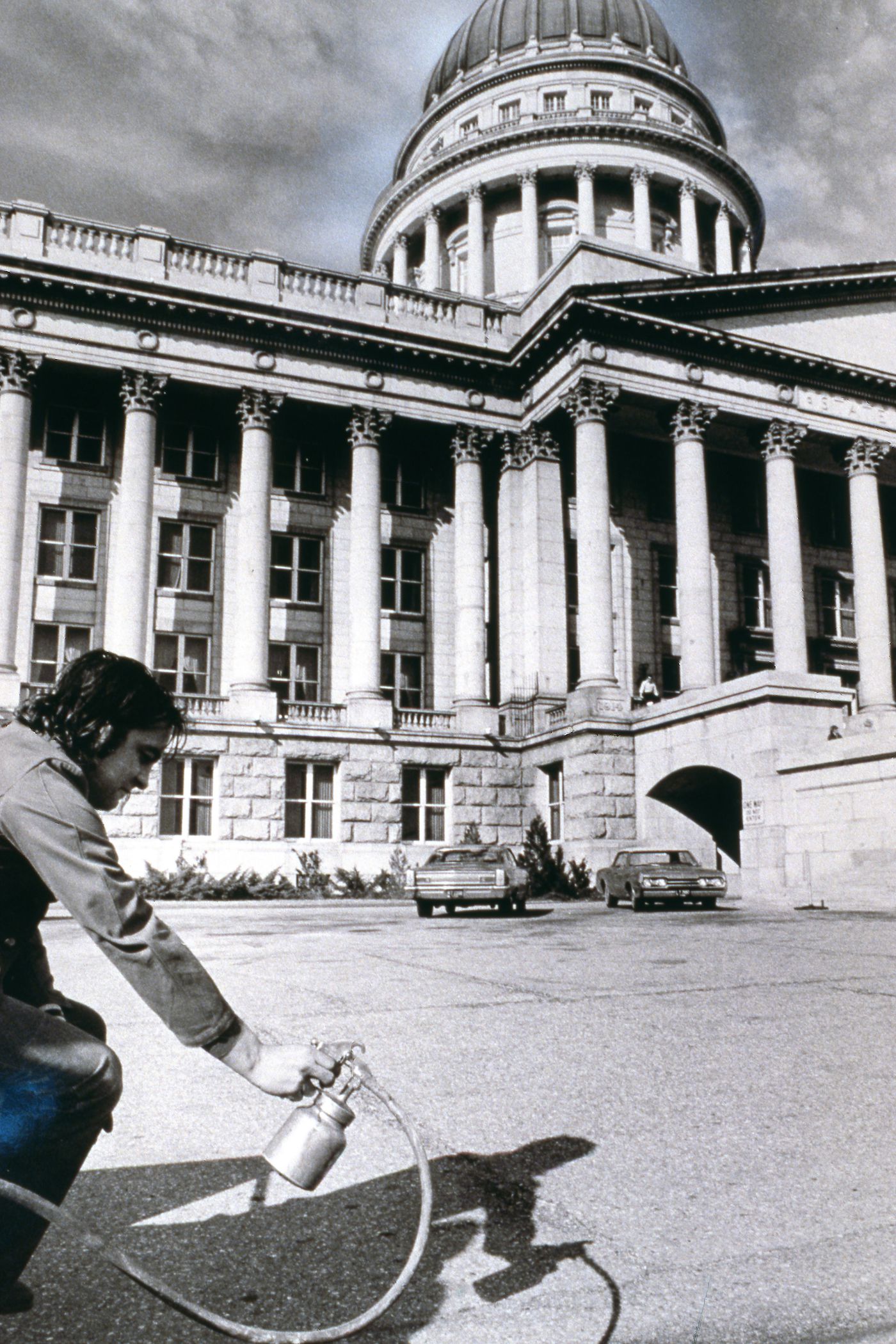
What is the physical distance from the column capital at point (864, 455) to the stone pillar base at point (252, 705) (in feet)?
67.3

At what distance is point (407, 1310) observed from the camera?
3.01 meters

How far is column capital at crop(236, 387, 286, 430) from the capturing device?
32875mm

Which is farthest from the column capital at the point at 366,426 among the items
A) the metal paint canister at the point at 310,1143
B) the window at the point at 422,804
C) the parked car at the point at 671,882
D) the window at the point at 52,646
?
the metal paint canister at the point at 310,1143

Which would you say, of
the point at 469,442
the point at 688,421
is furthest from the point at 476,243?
the point at 688,421

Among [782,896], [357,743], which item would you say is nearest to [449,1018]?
[782,896]

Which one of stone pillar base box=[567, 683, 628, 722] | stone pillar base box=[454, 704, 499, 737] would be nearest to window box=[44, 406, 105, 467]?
stone pillar base box=[454, 704, 499, 737]

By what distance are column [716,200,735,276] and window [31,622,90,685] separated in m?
38.7

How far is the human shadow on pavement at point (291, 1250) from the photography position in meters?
2.96

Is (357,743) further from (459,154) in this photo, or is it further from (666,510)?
(459,154)

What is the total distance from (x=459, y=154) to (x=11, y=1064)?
60.1 meters

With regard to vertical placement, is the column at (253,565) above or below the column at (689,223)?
below

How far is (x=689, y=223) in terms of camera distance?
55.3 metres

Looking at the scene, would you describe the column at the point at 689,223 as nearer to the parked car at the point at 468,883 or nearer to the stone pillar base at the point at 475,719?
the stone pillar base at the point at 475,719

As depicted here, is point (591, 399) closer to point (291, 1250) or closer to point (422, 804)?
point (422, 804)
